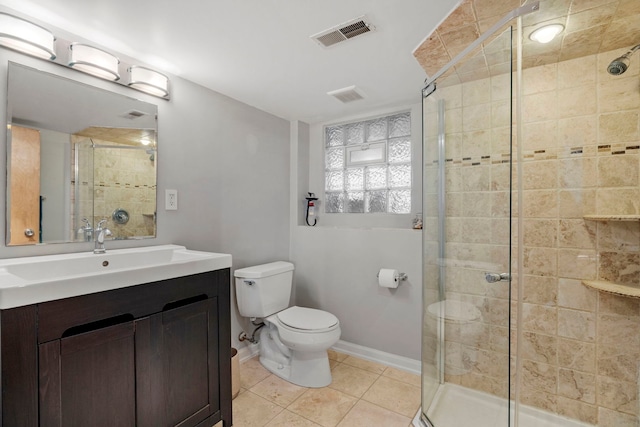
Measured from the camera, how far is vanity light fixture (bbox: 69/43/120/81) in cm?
152

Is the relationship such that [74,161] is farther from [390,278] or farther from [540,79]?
[540,79]

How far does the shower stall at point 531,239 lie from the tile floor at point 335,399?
0.23m

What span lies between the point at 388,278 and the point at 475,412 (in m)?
0.92

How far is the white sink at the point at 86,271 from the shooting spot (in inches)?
39.1

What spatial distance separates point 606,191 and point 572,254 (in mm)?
359

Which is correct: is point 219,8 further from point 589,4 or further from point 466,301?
point 466,301

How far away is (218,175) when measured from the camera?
224cm

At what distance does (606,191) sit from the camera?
5.23 feet

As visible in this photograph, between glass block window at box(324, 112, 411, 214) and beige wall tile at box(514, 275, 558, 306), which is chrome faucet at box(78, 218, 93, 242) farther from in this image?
beige wall tile at box(514, 275, 558, 306)

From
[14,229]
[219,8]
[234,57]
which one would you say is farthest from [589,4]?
[14,229]

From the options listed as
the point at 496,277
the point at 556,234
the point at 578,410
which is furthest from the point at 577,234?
the point at 578,410

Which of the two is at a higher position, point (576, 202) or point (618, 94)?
point (618, 94)

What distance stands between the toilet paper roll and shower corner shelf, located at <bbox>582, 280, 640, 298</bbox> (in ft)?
3.45

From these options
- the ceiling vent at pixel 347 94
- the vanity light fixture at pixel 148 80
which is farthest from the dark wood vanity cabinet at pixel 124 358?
the ceiling vent at pixel 347 94
